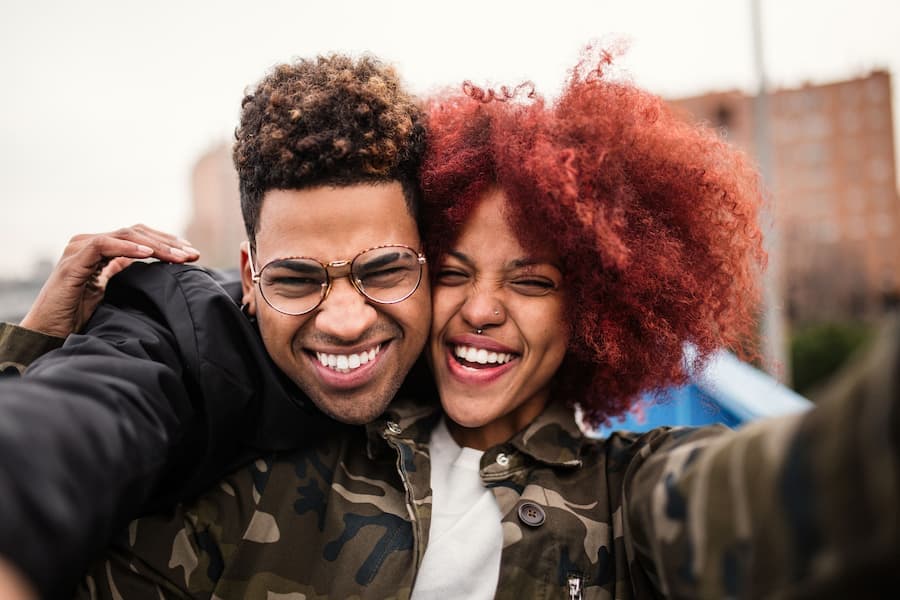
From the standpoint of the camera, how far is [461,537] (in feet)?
7.02

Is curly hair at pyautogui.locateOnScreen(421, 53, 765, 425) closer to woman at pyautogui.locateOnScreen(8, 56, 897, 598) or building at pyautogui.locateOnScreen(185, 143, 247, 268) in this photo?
woman at pyautogui.locateOnScreen(8, 56, 897, 598)

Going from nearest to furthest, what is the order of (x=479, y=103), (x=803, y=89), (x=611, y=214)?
1. (x=611, y=214)
2. (x=479, y=103)
3. (x=803, y=89)

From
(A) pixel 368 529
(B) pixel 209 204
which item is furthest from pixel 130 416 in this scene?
(B) pixel 209 204

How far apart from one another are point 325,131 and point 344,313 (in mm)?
520

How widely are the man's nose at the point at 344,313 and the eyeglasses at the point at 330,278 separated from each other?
2cm

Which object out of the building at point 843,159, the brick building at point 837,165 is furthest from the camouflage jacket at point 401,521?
the building at point 843,159

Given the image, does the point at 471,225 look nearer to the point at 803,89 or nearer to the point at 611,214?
the point at 611,214

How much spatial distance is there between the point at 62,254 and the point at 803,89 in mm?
63245

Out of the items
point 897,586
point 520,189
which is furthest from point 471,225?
point 897,586

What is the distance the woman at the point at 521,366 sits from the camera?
6.79 feet

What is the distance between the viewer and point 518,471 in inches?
88.4

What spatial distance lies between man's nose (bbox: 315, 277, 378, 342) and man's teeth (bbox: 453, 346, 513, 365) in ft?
1.01

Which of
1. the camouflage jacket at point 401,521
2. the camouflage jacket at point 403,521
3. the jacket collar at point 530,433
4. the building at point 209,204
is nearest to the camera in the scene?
the camouflage jacket at point 403,521

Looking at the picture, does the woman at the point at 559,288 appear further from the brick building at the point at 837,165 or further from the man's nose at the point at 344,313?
the brick building at the point at 837,165
